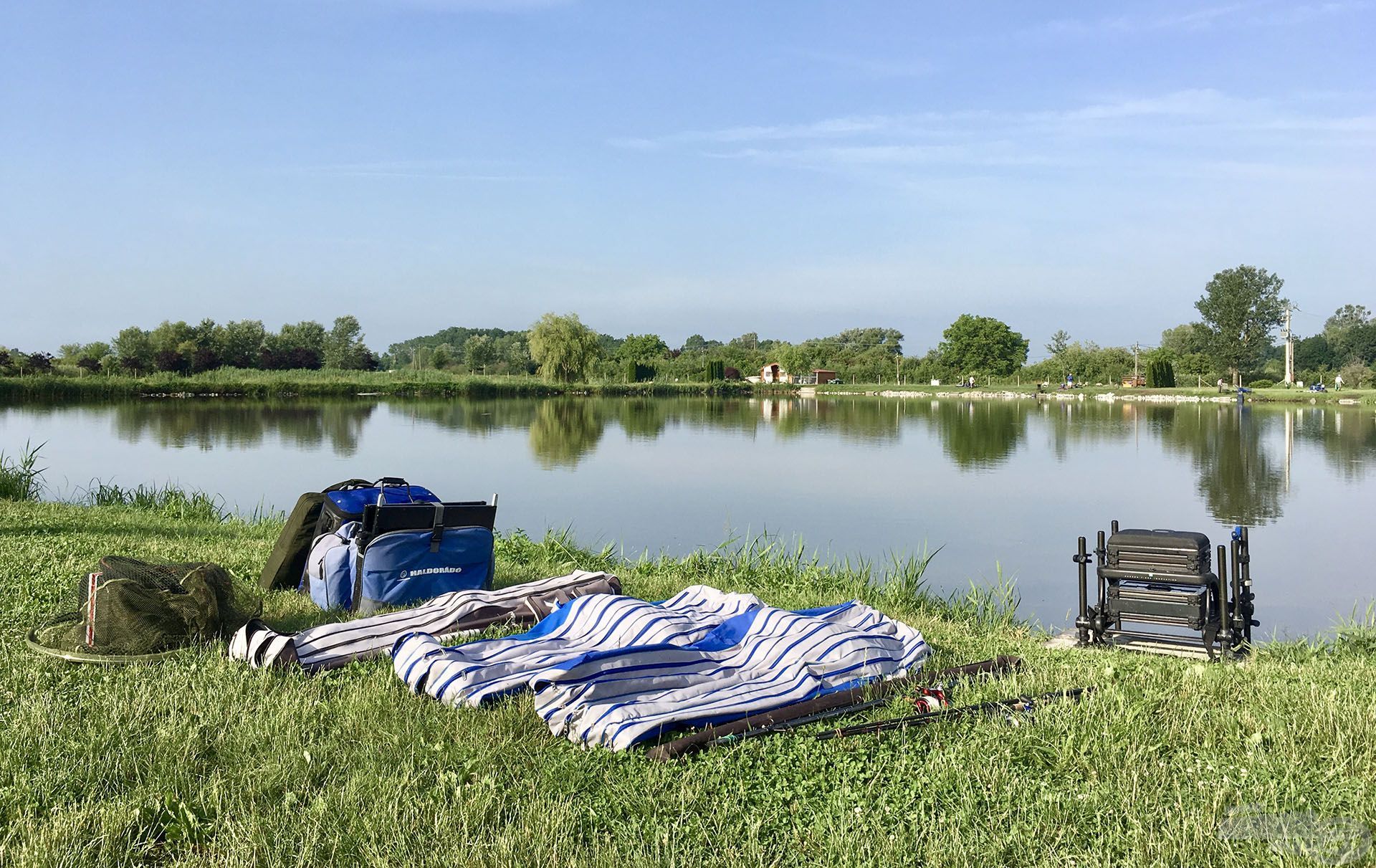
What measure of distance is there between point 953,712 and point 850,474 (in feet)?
43.9

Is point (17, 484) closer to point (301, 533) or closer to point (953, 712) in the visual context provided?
point (301, 533)

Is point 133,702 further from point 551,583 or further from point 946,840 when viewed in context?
point 946,840

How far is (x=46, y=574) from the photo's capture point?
4965 millimetres

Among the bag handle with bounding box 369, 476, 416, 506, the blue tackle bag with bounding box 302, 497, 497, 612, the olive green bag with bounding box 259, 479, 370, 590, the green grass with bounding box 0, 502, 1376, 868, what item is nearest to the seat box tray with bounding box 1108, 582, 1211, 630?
the green grass with bounding box 0, 502, 1376, 868

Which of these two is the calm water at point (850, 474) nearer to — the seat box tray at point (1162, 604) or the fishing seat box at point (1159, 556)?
the seat box tray at point (1162, 604)

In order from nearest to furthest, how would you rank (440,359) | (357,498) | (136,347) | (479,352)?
(357,498) → (136,347) → (440,359) → (479,352)

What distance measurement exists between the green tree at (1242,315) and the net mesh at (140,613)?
209ft

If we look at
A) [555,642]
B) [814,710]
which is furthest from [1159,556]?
[555,642]

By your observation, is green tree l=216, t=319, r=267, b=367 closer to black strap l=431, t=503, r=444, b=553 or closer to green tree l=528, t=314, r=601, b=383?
green tree l=528, t=314, r=601, b=383

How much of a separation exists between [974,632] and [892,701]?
2344 mm

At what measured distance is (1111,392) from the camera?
55875mm

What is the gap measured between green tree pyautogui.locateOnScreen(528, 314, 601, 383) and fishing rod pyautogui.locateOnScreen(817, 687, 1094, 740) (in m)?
52.8

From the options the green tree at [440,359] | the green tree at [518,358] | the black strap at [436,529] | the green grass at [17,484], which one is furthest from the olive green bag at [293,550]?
the green tree at [440,359]

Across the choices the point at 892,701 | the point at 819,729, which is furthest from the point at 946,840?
the point at 892,701
